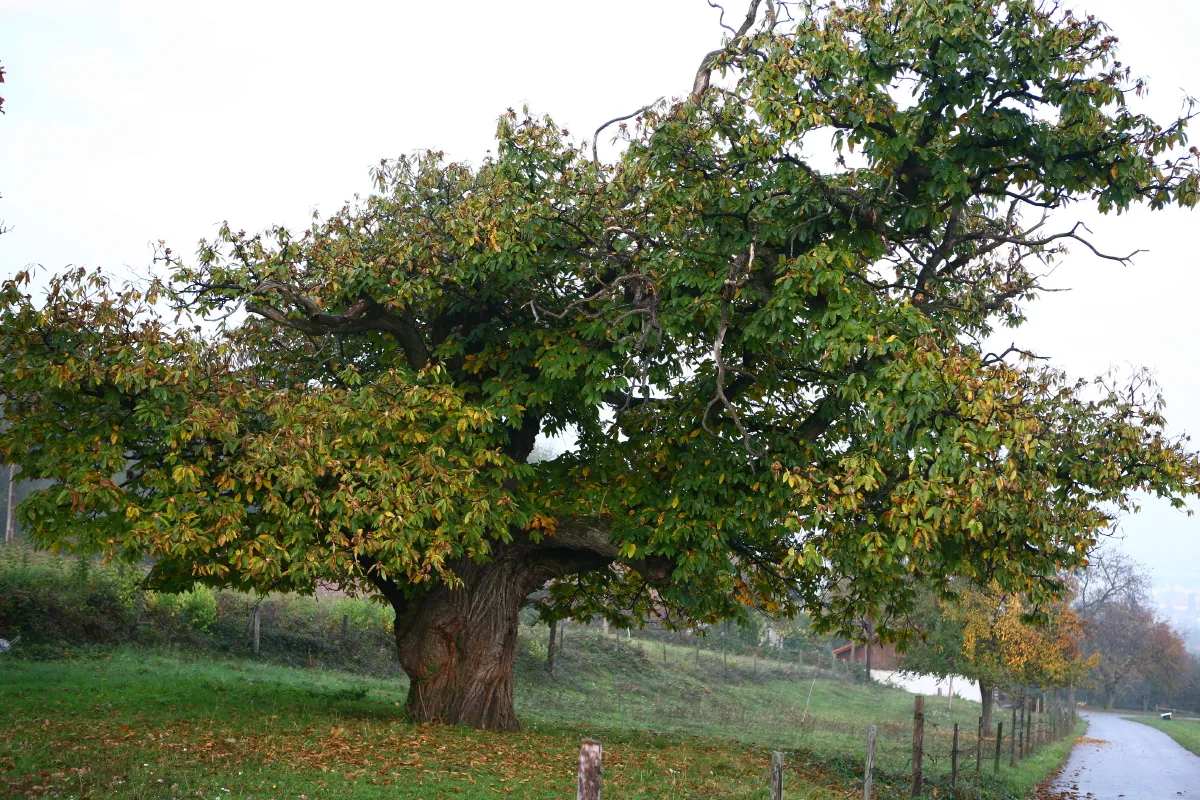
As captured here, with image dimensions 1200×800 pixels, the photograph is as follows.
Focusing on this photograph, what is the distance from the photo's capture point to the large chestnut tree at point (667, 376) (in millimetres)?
12727

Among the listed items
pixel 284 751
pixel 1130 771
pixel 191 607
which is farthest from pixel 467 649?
pixel 1130 771

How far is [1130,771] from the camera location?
29.2 m

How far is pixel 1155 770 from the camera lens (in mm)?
29812

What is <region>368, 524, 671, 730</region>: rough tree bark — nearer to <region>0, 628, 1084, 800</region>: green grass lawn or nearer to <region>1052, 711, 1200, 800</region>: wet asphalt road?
<region>0, 628, 1084, 800</region>: green grass lawn

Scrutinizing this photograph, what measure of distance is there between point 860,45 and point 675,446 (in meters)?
6.56

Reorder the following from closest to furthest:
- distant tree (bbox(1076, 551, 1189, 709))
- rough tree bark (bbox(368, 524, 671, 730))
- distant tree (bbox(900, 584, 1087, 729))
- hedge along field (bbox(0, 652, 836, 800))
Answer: hedge along field (bbox(0, 652, 836, 800)), rough tree bark (bbox(368, 524, 671, 730)), distant tree (bbox(900, 584, 1087, 729)), distant tree (bbox(1076, 551, 1189, 709))

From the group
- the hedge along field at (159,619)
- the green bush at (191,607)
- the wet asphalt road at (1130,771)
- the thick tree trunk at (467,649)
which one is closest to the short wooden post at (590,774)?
the thick tree trunk at (467,649)

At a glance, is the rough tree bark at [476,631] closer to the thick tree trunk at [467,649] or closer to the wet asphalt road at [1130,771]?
the thick tree trunk at [467,649]

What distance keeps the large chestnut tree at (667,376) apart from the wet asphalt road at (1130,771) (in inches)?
443

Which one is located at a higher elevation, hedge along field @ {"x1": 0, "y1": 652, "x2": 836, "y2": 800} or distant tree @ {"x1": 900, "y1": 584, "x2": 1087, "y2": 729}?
distant tree @ {"x1": 900, "y1": 584, "x2": 1087, "y2": 729}

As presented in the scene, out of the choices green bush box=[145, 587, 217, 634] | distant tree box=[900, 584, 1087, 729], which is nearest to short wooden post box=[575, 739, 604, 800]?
distant tree box=[900, 584, 1087, 729]

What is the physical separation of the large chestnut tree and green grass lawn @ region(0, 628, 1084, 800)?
220 cm

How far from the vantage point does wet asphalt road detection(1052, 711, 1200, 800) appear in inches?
901

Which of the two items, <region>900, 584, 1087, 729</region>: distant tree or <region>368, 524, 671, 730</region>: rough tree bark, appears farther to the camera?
<region>900, 584, 1087, 729</region>: distant tree
